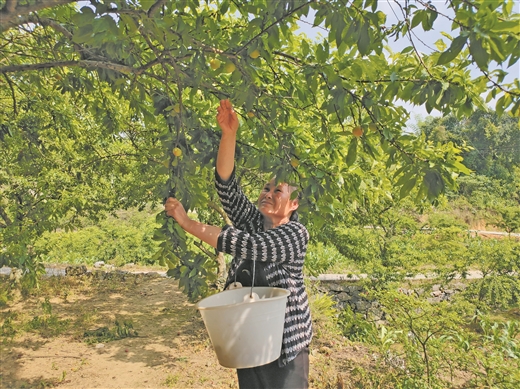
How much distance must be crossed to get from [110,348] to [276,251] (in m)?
3.99

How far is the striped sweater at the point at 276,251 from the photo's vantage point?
1.61 m

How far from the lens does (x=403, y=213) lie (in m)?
7.05

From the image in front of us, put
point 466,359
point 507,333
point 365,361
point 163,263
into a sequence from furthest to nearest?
point 365,361
point 507,333
point 466,359
point 163,263

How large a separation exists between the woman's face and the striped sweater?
102mm

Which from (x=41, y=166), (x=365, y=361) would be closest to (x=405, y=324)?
(x=365, y=361)

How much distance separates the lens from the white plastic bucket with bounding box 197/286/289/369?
141 centimetres

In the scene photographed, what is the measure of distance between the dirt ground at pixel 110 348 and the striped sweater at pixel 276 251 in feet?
7.93

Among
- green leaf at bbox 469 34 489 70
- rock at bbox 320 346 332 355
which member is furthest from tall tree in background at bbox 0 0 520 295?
rock at bbox 320 346 332 355

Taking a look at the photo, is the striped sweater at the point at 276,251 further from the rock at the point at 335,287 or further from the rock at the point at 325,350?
the rock at the point at 335,287

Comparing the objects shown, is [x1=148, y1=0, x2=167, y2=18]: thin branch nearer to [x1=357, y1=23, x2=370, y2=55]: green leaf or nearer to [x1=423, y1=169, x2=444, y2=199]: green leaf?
[x1=357, y1=23, x2=370, y2=55]: green leaf

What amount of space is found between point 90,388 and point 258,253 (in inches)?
123

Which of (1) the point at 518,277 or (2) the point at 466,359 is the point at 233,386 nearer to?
(2) the point at 466,359

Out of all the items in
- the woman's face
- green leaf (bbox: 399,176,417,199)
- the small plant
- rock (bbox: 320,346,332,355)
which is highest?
green leaf (bbox: 399,176,417,199)

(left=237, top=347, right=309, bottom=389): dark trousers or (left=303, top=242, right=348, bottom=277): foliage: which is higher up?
(left=237, top=347, right=309, bottom=389): dark trousers
